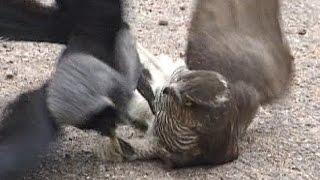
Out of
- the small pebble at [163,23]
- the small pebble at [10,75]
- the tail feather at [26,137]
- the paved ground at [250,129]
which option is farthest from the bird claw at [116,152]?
the small pebble at [163,23]

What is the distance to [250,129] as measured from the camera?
159 cm

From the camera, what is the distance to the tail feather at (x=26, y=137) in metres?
1.32

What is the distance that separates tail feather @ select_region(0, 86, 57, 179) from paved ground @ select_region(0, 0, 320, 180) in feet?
0.19

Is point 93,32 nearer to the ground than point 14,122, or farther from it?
farther from it

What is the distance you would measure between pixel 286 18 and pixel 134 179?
81 cm

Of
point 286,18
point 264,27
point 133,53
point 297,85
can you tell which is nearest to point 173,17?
point 286,18

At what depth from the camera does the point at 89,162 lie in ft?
4.85

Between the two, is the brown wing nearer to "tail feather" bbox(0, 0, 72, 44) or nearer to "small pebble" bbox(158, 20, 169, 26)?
"tail feather" bbox(0, 0, 72, 44)

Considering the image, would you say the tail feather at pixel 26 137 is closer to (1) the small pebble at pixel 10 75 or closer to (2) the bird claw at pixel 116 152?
(2) the bird claw at pixel 116 152

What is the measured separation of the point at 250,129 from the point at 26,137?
424 mm

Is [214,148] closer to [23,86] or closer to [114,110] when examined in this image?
[114,110]

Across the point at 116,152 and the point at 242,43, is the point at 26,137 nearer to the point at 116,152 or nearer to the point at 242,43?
the point at 116,152

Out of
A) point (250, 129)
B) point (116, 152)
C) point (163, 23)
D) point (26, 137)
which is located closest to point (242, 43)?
point (250, 129)

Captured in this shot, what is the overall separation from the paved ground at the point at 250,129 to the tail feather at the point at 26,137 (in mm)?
59
